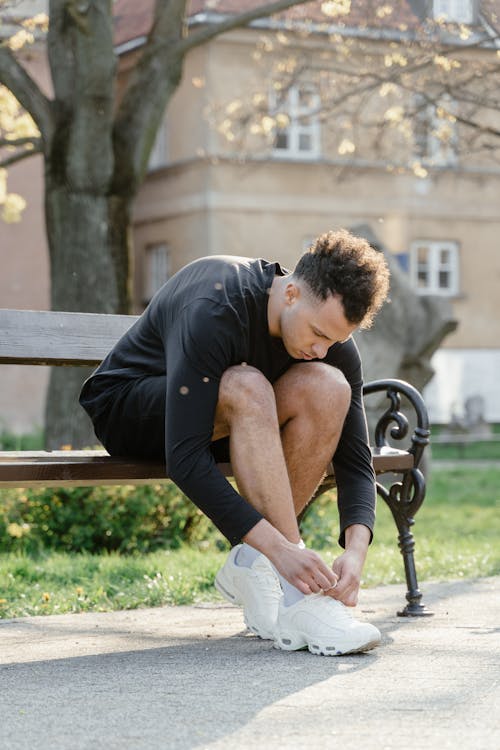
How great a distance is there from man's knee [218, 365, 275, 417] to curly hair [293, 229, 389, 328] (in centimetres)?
28

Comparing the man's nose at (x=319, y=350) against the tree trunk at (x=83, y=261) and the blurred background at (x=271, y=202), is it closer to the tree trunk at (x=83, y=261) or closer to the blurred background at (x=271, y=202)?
the tree trunk at (x=83, y=261)

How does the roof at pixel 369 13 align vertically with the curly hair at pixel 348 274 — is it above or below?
above

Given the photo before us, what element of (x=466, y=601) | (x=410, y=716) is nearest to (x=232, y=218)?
(x=466, y=601)

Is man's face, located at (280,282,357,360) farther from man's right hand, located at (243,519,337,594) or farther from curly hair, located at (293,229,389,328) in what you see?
man's right hand, located at (243,519,337,594)

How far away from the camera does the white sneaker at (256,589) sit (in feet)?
13.0

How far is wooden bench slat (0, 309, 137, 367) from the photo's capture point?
475 cm

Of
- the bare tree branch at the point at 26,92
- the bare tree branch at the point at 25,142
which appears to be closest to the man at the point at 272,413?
the bare tree branch at the point at 26,92

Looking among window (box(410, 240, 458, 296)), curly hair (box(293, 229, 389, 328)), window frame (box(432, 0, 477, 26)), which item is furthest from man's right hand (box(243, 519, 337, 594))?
window (box(410, 240, 458, 296))

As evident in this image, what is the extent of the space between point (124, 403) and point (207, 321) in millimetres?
511

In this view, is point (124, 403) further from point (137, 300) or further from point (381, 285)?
point (137, 300)

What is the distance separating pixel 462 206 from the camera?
1048 inches

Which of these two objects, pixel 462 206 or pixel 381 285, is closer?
pixel 381 285

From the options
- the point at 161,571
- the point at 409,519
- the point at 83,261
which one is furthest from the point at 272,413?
the point at 83,261

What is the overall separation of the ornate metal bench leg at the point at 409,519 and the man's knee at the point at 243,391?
1.11m
